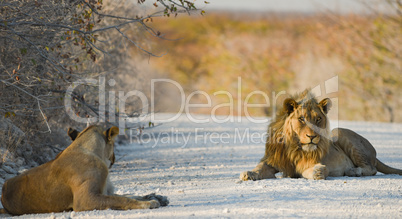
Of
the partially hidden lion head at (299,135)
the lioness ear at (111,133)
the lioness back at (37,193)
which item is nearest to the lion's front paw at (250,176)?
the partially hidden lion head at (299,135)

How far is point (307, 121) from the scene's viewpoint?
6746mm

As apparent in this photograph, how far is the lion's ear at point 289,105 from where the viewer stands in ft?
22.4

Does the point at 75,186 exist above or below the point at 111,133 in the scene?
below

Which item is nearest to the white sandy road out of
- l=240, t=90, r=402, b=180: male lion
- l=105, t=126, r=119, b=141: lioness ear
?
l=240, t=90, r=402, b=180: male lion

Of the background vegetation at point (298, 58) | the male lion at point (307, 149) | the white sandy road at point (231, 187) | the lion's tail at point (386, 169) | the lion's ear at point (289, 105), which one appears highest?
the background vegetation at point (298, 58)

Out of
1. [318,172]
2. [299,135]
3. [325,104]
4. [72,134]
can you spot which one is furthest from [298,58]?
[72,134]

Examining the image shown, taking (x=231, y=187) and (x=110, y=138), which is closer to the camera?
(x=110, y=138)

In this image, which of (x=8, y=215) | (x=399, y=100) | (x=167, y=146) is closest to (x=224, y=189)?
(x=8, y=215)

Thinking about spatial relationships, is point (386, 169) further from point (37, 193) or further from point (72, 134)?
point (37, 193)

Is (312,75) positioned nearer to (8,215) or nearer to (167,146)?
(167,146)

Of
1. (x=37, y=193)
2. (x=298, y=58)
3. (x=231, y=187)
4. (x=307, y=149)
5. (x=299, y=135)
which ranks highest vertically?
(x=298, y=58)

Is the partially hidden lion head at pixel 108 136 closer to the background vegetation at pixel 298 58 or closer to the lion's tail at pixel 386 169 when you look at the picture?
the lion's tail at pixel 386 169

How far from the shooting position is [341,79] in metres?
26.0

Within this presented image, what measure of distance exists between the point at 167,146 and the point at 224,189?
5.87 metres
